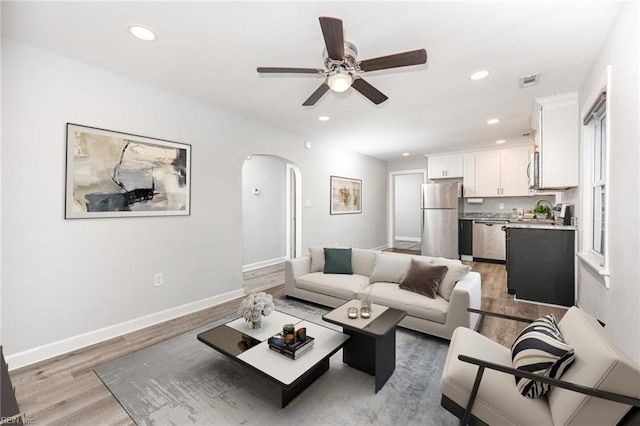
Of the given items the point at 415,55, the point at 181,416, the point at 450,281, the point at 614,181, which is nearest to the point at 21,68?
the point at 181,416

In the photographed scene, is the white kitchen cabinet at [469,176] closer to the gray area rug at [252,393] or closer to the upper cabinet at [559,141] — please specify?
the upper cabinet at [559,141]

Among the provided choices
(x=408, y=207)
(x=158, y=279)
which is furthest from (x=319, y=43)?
(x=408, y=207)

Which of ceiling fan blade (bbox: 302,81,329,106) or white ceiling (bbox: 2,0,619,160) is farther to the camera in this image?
ceiling fan blade (bbox: 302,81,329,106)

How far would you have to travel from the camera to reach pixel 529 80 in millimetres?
2916

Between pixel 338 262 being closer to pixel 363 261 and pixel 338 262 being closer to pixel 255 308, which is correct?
pixel 363 261

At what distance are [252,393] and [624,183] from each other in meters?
2.84

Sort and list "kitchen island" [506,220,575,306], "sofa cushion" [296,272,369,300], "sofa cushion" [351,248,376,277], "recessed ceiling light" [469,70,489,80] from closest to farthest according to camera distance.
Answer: "recessed ceiling light" [469,70,489,80] < "sofa cushion" [296,272,369,300] < "kitchen island" [506,220,575,306] < "sofa cushion" [351,248,376,277]

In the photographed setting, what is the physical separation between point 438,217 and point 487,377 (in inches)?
215

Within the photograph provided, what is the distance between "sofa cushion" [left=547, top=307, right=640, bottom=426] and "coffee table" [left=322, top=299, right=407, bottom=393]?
945 millimetres

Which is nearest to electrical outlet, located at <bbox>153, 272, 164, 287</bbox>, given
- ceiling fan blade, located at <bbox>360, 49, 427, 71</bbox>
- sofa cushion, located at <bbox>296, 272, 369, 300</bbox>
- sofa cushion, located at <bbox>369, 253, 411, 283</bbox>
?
sofa cushion, located at <bbox>296, 272, 369, 300</bbox>

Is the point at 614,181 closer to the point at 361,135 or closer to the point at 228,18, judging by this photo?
the point at 228,18

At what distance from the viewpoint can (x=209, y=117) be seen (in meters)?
3.59

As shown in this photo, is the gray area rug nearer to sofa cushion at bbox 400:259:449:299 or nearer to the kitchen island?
sofa cushion at bbox 400:259:449:299

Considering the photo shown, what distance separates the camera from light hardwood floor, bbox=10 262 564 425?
1760 mm
